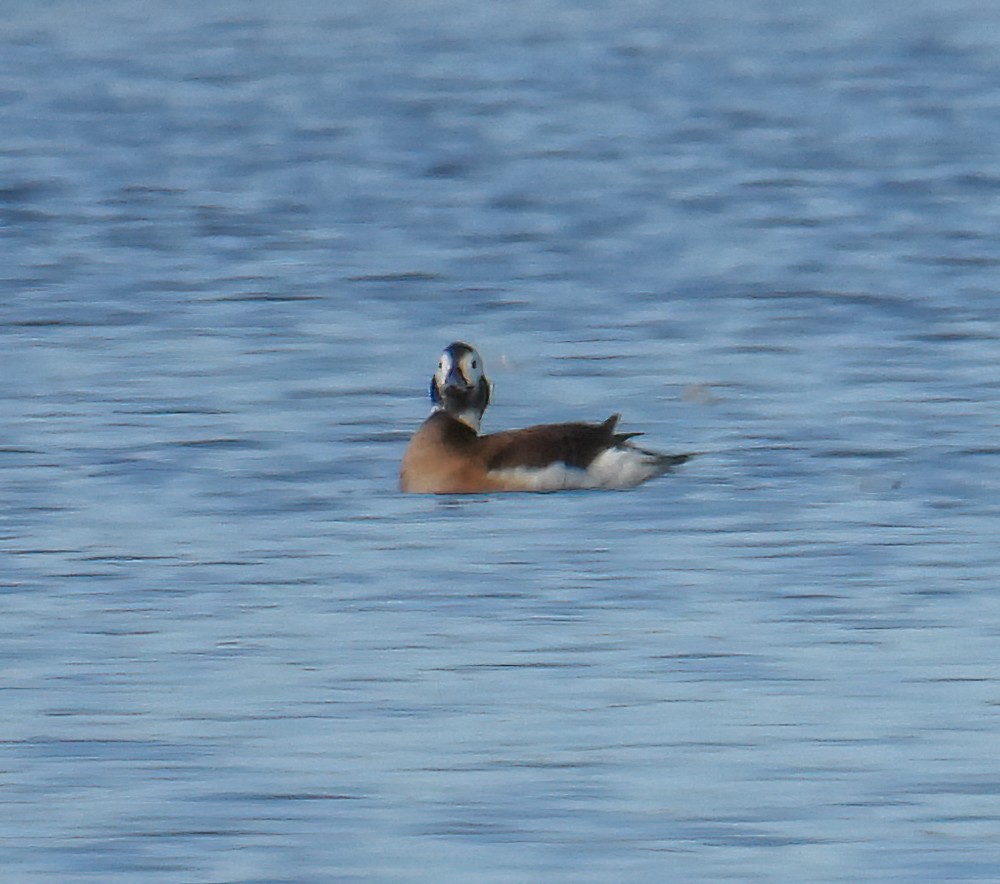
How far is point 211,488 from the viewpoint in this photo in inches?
520

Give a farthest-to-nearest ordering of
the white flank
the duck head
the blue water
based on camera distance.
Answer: the duck head < the white flank < the blue water

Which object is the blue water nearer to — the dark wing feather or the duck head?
the dark wing feather

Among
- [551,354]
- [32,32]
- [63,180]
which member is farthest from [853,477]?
[32,32]

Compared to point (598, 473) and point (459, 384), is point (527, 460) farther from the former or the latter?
point (459, 384)

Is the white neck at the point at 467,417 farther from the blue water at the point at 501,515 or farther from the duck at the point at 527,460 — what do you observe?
the blue water at the point at 501,515

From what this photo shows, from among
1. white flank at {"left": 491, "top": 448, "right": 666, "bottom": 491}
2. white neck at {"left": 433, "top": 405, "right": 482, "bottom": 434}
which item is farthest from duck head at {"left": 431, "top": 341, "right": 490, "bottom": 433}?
white flank at {"left": 491, "top": 448, "right": 666, "bottom": 491}

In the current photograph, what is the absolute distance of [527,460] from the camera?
13.9 metres

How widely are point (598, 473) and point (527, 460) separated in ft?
1.34

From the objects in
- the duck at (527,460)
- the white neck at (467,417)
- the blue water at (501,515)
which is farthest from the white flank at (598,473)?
the white neck at (467,417)

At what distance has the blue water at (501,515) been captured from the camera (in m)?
8.24

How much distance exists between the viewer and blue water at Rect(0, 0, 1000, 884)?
8.24 m

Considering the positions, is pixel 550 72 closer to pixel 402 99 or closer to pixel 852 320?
pixel 402 99

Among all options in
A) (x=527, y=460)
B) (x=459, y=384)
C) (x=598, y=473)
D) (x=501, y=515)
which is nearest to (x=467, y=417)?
(x=459, y=384)

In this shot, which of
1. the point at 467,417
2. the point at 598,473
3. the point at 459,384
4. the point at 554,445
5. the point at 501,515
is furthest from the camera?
the point at 467,417
